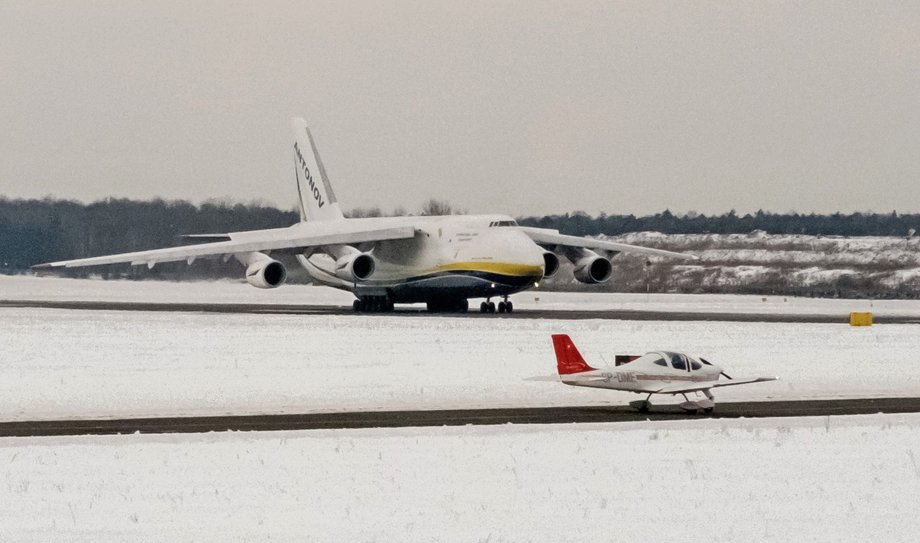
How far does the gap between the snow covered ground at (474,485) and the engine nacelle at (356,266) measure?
109 feet

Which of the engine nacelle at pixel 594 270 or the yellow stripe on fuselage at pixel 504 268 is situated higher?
the yellow stripe on fuselage at pixel 504 268

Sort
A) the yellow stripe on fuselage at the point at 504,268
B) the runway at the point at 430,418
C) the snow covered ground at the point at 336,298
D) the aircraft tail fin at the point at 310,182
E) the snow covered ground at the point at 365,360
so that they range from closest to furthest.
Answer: the runway at the point at 430,418 < the snow covered ground at the point at 365,360 < the yellow stripe on fuselage at the point at 504,268 < the aircraft tail fin at the point at 310,182 < the snow covered ground at the point at 336,298

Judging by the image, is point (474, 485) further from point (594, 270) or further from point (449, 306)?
point (449, 306)

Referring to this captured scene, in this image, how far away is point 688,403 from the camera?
24.6 meters

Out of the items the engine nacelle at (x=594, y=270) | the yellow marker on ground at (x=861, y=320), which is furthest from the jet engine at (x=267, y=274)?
the yellow marker on ground at (x=861, y=320)

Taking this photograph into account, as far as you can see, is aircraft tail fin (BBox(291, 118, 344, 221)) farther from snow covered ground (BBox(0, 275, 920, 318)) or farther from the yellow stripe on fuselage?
the yellow stripe on fuselage

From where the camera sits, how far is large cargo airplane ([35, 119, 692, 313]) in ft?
171

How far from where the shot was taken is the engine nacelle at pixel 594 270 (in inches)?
2260

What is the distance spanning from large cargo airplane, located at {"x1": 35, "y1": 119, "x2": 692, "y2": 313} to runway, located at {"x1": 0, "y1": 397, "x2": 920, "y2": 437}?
25.9 metres

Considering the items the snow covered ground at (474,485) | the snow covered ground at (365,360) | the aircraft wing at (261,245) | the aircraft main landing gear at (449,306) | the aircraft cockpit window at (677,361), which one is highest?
the aircraft wing at (261,245)

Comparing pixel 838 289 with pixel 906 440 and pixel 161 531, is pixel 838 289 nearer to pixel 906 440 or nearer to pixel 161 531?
pixel 906 440

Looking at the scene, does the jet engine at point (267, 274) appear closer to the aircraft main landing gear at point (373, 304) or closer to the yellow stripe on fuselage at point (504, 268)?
the aircraft main landing gear at point (373, 304)

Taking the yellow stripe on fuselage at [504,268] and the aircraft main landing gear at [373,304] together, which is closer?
the yellow stripe on fuselage at [504,268]

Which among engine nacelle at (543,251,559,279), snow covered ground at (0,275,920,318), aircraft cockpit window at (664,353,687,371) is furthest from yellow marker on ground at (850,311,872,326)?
aircraft cockpit window at (664,353,687,371)
